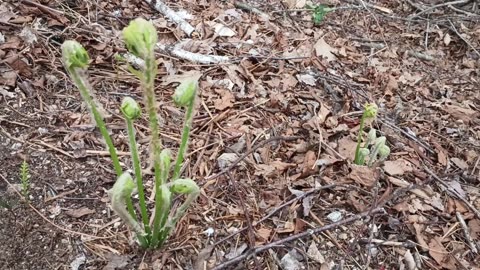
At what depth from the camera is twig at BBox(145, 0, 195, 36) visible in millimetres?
2879

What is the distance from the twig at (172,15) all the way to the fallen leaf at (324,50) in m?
0.72

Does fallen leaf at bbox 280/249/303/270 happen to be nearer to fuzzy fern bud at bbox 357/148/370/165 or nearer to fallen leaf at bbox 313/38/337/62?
fuzzy fern bud at bbox 357/148/370/165

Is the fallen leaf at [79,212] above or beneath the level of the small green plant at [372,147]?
beneath

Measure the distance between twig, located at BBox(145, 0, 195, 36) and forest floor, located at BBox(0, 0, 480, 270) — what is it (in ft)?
0.12

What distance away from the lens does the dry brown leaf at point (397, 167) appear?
89.7 inches

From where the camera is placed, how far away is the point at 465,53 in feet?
10.9

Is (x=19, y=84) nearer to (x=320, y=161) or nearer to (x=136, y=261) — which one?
(x=136, y=261)

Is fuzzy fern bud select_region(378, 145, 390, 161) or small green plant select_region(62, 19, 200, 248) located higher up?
small green plant select_region(62, 19, 200, 248)

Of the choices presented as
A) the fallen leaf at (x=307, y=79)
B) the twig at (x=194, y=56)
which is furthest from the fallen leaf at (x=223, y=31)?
the fallen leaf at (x=307, y=79)

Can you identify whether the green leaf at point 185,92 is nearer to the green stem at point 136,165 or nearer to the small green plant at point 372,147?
the green stem at point 136,165

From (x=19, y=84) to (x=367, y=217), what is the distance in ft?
5.25

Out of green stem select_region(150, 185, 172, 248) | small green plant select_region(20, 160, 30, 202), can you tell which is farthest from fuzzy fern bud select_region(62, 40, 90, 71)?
small green plant select_region(20, 160, 30, 202)

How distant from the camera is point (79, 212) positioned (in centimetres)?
188

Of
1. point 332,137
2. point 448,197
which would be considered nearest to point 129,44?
point 332,137
